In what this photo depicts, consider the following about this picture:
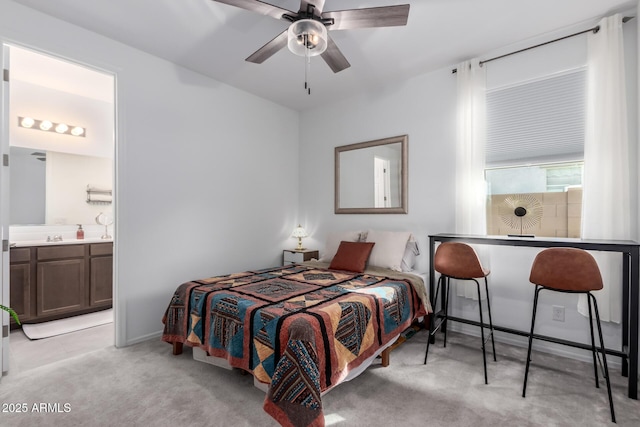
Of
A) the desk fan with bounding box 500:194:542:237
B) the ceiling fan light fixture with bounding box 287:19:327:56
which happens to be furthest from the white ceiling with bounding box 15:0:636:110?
the desk fan with bounding box 500:194:542:237

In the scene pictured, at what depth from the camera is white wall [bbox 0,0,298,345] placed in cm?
279

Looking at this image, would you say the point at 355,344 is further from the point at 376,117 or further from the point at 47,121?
the point at 47,121

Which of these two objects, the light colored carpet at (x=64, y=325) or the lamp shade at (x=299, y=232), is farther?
the lamp shade at (x=299, y=232)

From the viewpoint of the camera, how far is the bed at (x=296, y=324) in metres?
1.66

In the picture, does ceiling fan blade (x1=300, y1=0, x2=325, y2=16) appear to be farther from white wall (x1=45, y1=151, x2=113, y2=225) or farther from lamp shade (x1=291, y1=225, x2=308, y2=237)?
white wall (x1=45, y1=151, x2=113, y2=225)

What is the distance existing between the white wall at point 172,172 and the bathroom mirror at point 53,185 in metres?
1.93

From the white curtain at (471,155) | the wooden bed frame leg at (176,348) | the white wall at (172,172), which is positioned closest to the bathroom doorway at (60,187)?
the white wall at (172,172)

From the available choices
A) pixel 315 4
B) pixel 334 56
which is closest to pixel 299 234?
pixel 334 56

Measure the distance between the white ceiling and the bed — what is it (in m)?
2.19

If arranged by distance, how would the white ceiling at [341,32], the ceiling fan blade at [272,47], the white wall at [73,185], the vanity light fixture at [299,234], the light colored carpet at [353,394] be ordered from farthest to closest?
the vanity light fixture at [299,234] → the white wall at [73,185] → the white ceiling at [341,32] → the ceiling fan blade at [272,47] → the light colored carpet at [353,394]

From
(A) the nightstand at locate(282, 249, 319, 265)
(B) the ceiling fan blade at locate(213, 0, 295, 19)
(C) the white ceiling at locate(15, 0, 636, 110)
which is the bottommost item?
(A) the nightstand at locate(282, 249, 319, 265)

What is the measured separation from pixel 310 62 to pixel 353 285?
230 centimetres

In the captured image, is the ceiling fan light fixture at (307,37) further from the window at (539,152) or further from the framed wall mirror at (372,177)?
the window at (539,152)

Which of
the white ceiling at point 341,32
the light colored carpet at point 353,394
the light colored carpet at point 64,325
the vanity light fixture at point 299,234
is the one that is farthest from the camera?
the vanity light fixture at point 299,234
